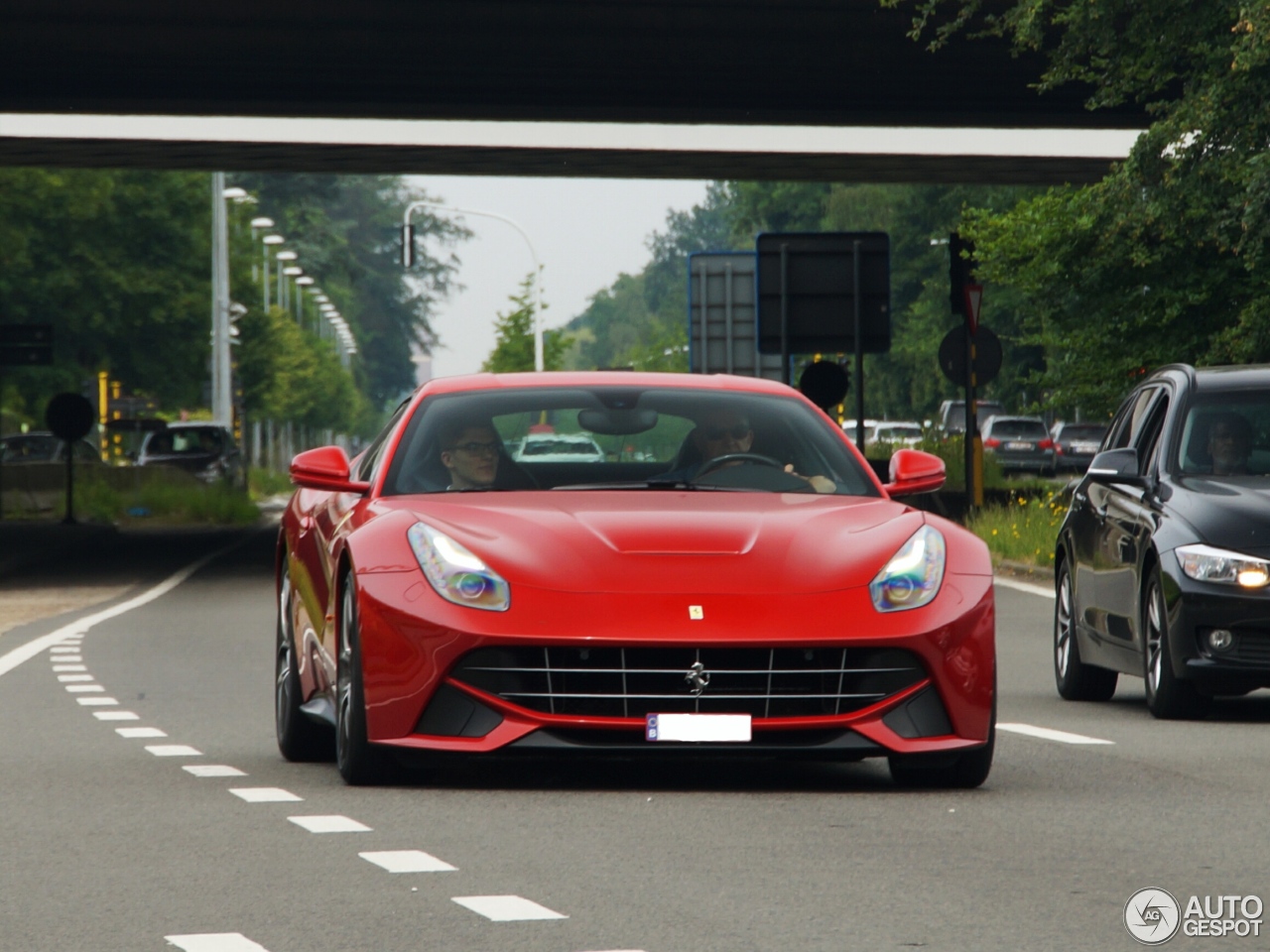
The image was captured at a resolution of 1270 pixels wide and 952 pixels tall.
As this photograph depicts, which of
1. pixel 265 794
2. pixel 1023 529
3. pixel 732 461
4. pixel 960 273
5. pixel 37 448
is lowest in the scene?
pixel 37 448

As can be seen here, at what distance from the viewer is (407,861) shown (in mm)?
7621

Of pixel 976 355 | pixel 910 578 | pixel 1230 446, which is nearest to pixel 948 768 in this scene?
pixel 910 578

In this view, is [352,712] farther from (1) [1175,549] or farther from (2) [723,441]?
(1) [1175,549]

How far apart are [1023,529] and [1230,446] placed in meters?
16.4

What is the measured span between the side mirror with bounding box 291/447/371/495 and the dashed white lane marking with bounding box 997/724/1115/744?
325 cm

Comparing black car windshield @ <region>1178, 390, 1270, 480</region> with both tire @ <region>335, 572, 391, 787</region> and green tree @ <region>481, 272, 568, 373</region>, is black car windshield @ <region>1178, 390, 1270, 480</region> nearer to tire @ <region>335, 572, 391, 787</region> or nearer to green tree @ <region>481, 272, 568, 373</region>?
tire @ <region>335, 572, 391, 787</region>

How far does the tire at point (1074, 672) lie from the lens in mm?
13680

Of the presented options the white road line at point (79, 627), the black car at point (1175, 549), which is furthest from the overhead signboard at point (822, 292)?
the black car at point (1175, 549)

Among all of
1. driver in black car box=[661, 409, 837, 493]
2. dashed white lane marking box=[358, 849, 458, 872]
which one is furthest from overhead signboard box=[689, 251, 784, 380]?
dashed white lane marking box=[358, 849, 458, 872]

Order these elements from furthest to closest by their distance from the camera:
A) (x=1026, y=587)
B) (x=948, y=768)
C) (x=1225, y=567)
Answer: (x=1026, y=587) → (x=1225, y=567) → (x=948, y=768)

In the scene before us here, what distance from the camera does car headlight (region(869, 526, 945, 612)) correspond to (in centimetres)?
888

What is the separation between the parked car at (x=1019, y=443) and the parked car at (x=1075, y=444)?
13.4 inches

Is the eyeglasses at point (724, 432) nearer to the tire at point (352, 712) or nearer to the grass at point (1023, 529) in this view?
the tire at point (352, 712)

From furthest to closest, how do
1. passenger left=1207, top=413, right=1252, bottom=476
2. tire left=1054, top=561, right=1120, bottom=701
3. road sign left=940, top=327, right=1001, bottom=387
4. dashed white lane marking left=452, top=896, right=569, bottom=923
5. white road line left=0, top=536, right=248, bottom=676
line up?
road sign left=940, top=327, right=1001, bottom=387
white road line left=0, top=536, right=248, bottom=676
tire left=1054, top=561, right=1120, bottom=701
passenger left=1207, top=413, right=1252, bottom=476
dashed white lane marking left=452, top=896, right=569, bottom=923
